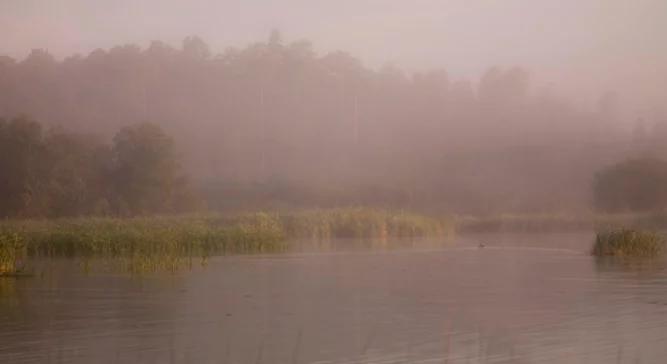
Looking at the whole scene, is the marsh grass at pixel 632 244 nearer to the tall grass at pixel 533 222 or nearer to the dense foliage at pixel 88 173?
the tall grass at pixel 533 222

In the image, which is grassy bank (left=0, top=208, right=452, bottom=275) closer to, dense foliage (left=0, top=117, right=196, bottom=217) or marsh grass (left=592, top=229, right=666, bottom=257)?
marsh grass (left=592, top=229, right=666, bottom=257)

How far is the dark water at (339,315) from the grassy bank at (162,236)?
1393 mm

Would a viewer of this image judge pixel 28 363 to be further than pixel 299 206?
No

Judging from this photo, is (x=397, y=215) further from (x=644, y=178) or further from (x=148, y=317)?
(x=148, y=317)

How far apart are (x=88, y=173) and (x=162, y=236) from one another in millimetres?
29497

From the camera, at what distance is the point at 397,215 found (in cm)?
4566

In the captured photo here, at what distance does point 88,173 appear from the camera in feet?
185

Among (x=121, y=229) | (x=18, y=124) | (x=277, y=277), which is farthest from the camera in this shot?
(x=18, y=124)

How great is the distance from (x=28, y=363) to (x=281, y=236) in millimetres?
23340

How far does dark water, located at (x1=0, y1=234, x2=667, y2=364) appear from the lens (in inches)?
462

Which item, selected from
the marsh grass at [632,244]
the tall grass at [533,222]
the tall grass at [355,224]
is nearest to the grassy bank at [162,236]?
the tall grass at [355,224]

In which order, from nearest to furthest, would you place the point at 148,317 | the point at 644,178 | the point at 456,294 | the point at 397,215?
the point at 148,317, the point at 456,294, the point at 397,215, the point at 644,178

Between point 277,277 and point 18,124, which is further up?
point 18,124

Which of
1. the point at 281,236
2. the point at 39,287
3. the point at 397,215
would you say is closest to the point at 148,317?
the point at 39,287
